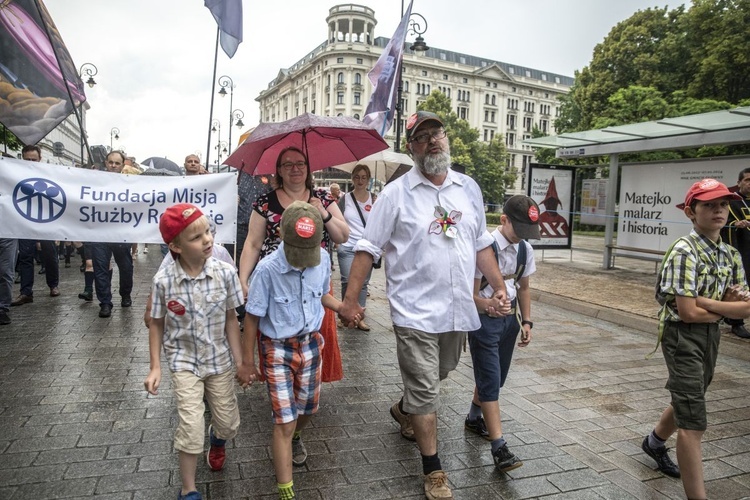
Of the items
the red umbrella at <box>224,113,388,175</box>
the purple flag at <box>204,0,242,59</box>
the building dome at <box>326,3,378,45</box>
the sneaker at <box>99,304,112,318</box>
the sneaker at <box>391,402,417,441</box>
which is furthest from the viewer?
the building dome at <box>326,3,378,45</box>

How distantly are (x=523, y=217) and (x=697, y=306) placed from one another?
1.16m

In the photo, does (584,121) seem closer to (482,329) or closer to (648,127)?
(648,127)

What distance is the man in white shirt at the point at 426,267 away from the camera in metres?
3.10

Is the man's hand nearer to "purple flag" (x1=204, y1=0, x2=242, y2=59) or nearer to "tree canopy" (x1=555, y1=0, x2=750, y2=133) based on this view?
"purple flag" (x1=204, y1=0, x2=242, y2=59)

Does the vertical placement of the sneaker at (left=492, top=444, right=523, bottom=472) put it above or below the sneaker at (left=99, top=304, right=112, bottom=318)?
above

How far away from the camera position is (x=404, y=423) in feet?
12.6

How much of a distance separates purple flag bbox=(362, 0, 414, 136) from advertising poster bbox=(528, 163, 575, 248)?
5.84 metres

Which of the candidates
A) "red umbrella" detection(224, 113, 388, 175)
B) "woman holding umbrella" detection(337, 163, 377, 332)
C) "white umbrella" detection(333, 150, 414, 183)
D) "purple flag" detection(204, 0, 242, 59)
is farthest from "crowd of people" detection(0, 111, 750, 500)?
"white umbrella" detection(333, 150, 414, 183)

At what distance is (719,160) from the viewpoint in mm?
10406

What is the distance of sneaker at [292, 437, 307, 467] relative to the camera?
3.33 metres

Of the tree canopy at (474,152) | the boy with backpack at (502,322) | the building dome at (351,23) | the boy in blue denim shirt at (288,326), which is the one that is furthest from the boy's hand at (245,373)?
the building dome at (351,23)

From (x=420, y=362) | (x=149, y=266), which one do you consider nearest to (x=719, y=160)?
(x=420, y=362)

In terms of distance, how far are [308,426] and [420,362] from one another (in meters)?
1.30

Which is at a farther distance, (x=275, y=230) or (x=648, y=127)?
(x=648, y=127)
